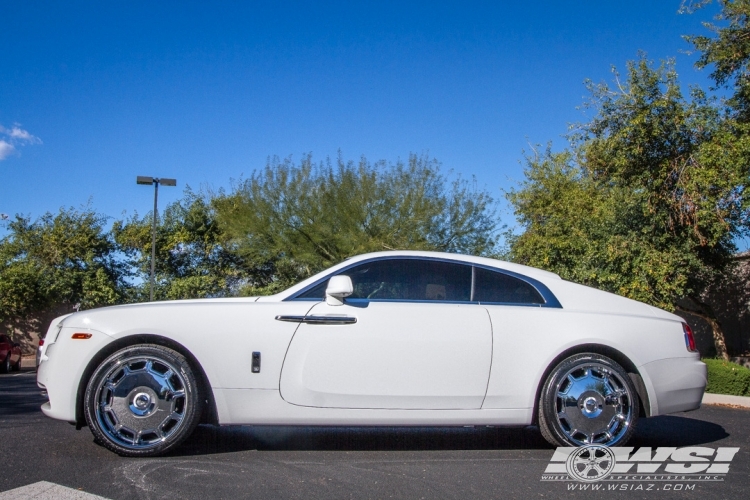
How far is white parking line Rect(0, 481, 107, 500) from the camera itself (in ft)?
10.9

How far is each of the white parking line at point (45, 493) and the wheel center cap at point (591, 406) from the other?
10.0ft

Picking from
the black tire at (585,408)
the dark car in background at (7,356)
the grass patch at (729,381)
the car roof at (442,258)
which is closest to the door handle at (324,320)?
the car roof at (442,258)

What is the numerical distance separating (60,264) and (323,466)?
3536 cm

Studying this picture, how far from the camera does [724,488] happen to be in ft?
12.4

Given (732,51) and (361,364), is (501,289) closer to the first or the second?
(361,364)

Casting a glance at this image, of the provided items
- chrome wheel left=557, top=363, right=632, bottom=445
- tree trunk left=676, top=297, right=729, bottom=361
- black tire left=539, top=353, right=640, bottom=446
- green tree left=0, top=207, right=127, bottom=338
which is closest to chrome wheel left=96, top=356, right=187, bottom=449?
black tire left=539, top=353, right=640, bottom=446

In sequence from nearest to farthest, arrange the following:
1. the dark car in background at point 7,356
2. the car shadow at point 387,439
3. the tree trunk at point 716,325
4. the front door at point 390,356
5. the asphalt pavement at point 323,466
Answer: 1. the asphalt pavement at point 323,466
2. the front door at point 390,356
3. the car shadow at point 387,439
4. the tree trunk at point 716,325
5. the dark car in background at point 7,356

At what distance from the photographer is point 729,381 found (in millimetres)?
12953

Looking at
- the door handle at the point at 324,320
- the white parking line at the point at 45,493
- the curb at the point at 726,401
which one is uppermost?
the door handle at the point at 324,320

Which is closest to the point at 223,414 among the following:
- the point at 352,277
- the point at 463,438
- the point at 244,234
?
the point at 352,277

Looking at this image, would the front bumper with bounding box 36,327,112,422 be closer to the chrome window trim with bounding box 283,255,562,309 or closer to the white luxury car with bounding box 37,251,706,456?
the white luxury car with bounding box 37,251,706,456

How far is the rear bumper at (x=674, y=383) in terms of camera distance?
470cm

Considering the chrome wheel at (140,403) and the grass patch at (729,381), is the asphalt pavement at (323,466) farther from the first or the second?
the grass patch at (729,381)

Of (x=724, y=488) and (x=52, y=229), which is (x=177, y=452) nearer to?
(x=724, y=488)
